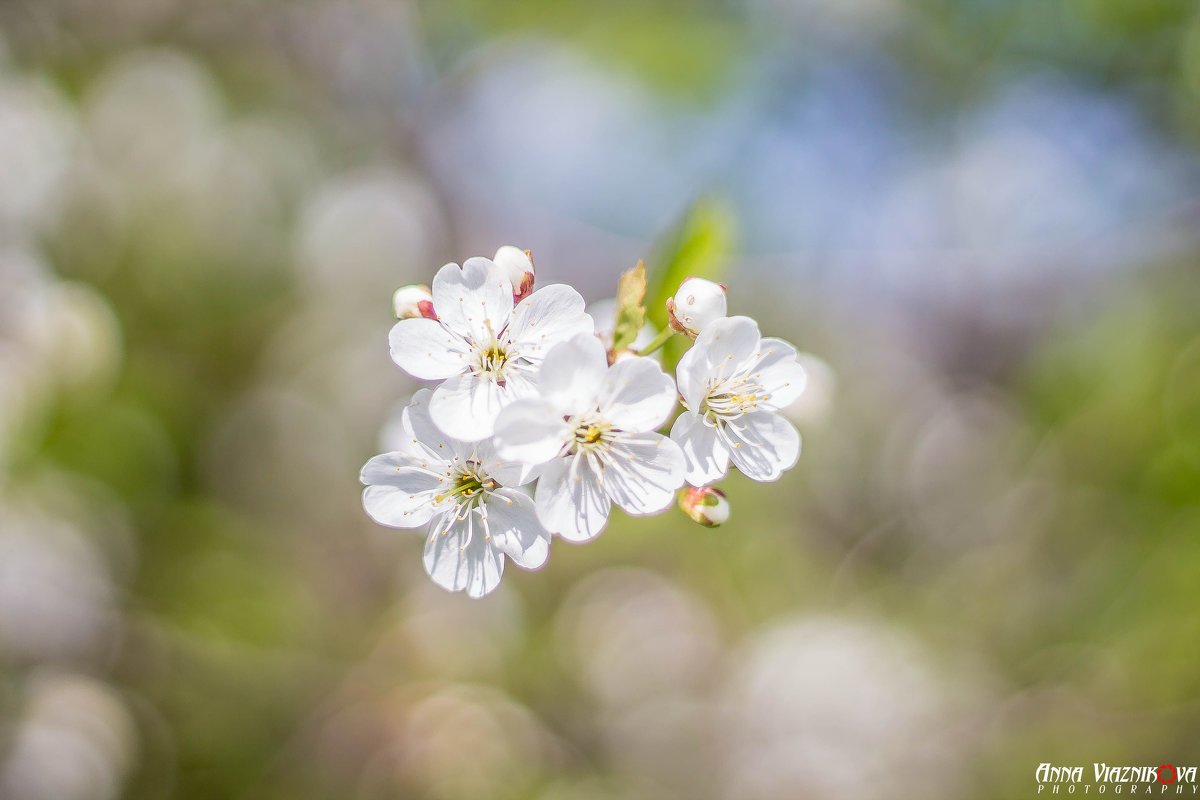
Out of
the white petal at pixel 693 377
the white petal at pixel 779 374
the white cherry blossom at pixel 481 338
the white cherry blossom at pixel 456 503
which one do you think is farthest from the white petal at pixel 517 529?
the white petal at pixel 779 374

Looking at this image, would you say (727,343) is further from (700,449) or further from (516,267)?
(516,267)

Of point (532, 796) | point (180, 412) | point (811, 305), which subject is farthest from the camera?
point (811, 305)

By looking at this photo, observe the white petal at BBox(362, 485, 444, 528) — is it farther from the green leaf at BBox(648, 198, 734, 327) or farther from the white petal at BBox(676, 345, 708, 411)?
the green leaf at BBox(648, 198, 734, 327)

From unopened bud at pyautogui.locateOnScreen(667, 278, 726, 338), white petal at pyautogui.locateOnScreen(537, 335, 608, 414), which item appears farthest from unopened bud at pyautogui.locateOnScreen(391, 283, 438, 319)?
unopened bud at pyautogui.locateOnScreen(667, 278, 726, 338)

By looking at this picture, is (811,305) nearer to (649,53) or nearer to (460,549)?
(649,53)

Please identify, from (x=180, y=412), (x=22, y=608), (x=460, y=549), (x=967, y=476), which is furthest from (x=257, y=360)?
(x=967, y=476)

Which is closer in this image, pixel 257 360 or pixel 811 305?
pixel 257 360

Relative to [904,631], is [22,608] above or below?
below
